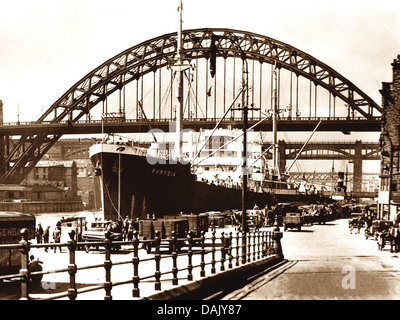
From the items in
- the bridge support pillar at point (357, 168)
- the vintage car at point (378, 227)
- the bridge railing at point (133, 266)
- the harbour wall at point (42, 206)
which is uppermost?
the bridge support pillar at point (357, 168)

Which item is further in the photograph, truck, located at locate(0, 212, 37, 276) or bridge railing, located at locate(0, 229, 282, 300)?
truck, located at locate(0, 212, 37, 276)

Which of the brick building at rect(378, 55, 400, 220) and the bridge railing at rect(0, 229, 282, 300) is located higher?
the brick building at rect(378, 55, 400, 220)

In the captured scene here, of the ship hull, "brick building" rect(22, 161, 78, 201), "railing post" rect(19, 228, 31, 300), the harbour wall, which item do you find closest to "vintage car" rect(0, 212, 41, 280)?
"railing post" rect(19, 228, 31, 300)

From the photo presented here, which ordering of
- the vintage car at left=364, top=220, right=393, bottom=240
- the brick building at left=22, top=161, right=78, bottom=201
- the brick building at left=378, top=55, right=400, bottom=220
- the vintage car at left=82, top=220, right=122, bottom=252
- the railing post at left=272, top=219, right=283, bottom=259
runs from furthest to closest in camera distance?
the brick building at left=22, top=161, right=78, bottom=201, the brick building at left=378, top=55, right=400, bottom=220, the vintage car at left=364, top=220, right=393, bottom=240, the vintage car at left=82, top=220, right=122, bottom=252, the railing post at left=272, top=219, right=283, bottom=259

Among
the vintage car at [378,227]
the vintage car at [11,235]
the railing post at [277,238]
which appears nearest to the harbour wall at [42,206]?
the vintage car at [378,227]

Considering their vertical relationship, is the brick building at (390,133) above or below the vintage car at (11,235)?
above

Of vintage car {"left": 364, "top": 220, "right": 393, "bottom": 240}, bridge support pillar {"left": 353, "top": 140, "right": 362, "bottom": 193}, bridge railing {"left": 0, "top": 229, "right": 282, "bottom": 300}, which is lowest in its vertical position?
vintage car {"left": 364, "top": 220, "right": 393, "bottom": 240}

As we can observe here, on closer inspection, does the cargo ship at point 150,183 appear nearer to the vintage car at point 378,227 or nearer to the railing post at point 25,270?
the vintage car at point 378,227

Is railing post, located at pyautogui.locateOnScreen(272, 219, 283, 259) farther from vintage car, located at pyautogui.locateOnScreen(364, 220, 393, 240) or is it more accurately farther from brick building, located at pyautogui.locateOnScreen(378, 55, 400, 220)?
brick building, located at pyautogui.locateOnScreen(378, 55, 400, 220)

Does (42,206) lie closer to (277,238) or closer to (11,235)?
(277,238)

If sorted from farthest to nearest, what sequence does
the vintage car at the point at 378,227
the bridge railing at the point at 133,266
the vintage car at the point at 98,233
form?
the vintage car at the point at 378,227 < the vintage car at the point at 98,233 < the bridge railing at the point at 133,266
